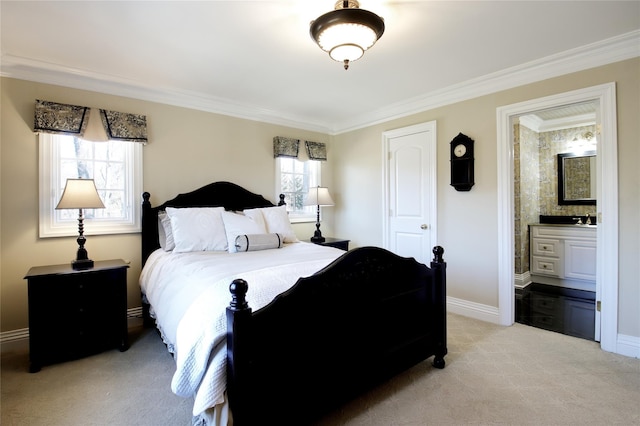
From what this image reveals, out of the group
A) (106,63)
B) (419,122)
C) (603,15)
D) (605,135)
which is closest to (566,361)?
(605,135)

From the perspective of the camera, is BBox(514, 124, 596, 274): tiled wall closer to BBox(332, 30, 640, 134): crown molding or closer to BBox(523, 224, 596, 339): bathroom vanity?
BBox(523, 224, 596, 339): bathroom vanity

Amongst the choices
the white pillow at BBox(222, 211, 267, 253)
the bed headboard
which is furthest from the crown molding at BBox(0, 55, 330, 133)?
the white pillow at BBox(222, 211, 267, 253)

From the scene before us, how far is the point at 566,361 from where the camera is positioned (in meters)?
2.44

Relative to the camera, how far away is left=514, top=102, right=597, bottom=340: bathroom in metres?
4.29

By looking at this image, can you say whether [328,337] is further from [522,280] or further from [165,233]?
[522,280]

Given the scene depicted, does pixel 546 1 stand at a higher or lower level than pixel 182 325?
higher

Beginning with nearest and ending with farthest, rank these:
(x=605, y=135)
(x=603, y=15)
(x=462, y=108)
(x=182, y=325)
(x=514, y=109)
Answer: (x=182, y=325)
(x=603, y=15)
(x=605, y=135)
(x=514, y=109)
(x=462, y=108)

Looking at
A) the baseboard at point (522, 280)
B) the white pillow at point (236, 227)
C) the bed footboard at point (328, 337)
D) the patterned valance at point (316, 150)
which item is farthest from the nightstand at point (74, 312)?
the baseboard at point (522, 280)

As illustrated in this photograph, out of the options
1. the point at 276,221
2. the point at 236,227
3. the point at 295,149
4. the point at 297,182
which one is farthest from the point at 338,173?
the point at 236,227

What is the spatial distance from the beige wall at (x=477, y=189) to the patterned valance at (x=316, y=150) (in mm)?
285

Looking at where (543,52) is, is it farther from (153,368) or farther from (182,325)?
(153,368)

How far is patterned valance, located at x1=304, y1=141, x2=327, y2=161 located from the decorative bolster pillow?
1.84 metres

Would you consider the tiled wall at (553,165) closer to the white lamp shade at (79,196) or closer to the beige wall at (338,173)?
the beige wall at (338,173)

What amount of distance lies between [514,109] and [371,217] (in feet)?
6.91
